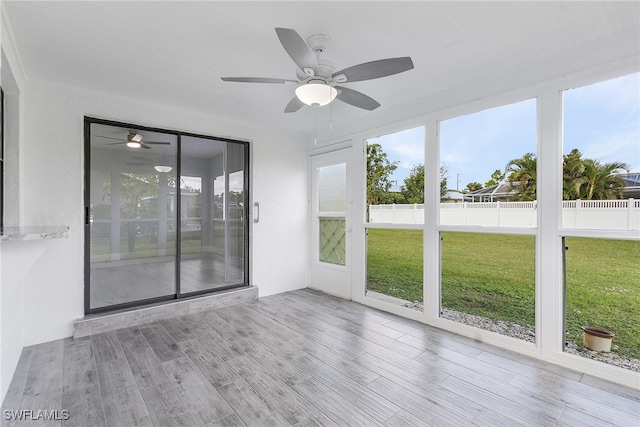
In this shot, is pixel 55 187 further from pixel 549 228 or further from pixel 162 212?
pixel 549 228

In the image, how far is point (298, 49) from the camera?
1805mm

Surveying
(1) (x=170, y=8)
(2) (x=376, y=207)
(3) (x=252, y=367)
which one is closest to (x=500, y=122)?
(2) (x=376, y=207)

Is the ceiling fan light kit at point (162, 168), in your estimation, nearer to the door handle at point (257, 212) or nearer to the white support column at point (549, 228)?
the door handle at point (257, 212)

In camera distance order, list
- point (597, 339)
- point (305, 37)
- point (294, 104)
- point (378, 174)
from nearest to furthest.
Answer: point (305, 37) < point (597, 339) < point (294, 104) < point (378, 174)

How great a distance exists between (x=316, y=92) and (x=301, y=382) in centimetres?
217

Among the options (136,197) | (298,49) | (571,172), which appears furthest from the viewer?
(136,197)

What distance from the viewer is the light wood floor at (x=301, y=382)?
1844 millimetres

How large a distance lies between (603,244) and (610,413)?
119 cm

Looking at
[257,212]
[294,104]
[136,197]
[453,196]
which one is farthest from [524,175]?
[136,197]

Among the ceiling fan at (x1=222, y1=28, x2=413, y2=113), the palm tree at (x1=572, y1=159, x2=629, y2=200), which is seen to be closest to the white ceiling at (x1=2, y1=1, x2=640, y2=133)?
the ceiling fan at (x1=222, y1=28, x2=413, y2=113)

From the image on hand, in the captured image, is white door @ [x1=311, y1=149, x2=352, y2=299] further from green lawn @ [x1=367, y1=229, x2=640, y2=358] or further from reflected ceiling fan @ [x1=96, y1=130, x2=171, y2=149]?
reflected ceiling fan @ [x1=96, y1=130, x2=171, y2=149]

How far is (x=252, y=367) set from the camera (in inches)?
95.3

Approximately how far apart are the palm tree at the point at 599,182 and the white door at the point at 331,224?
2534mm

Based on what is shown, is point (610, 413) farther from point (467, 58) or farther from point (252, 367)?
point (467, 58)
